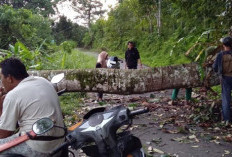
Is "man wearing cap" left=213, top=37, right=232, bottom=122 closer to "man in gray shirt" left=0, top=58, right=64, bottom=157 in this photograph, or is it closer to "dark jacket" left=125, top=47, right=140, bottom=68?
"man in gray shirt" left=0, top=58, right=64, bottom=157

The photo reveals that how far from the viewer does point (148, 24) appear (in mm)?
24250

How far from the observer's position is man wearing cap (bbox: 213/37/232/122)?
561 centimetres

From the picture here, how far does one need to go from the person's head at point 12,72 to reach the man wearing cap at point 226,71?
4.19 metres

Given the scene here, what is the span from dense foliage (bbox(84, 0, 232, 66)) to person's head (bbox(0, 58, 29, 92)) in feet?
16.5

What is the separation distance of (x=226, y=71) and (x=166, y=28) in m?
17.5

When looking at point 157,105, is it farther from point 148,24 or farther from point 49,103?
point 148,24

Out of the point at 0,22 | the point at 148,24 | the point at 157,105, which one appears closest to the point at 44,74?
the point at 157,105

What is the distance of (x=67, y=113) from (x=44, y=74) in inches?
47.3

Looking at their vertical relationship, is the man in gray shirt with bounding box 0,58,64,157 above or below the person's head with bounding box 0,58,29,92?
below

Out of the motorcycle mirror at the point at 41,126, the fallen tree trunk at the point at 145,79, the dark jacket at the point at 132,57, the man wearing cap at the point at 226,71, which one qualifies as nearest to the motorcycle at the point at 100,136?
the motorcycle mirror at the point at 41,126

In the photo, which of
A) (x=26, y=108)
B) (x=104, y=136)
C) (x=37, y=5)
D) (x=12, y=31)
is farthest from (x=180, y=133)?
(x=37, y=5)

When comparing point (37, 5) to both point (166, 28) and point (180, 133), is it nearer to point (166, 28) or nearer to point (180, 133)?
point (166, 28)

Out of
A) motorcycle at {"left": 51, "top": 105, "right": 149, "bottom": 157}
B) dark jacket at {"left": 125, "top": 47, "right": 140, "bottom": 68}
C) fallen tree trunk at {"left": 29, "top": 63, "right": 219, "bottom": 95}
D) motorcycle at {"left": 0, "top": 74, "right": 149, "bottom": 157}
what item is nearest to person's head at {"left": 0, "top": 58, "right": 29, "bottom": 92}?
motorcycle at {"left": 0, "top": 74, "right": 149, "bottom": 157}

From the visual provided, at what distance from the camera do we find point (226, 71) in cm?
567
